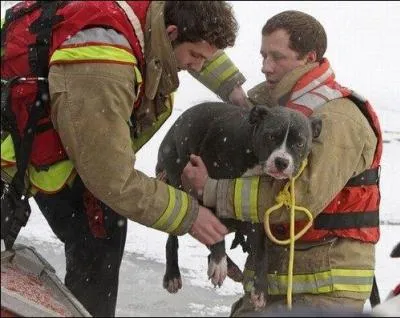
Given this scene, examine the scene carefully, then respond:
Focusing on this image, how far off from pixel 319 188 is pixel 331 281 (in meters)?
0.50

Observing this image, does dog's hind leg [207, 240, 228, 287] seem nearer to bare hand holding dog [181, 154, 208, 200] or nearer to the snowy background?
bare hand holding dog [181, 154, 208, 200]

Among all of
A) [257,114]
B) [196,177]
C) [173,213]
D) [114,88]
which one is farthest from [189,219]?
[257,114]

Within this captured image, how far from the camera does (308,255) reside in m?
3.27

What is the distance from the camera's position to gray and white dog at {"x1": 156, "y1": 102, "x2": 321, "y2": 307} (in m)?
3.14

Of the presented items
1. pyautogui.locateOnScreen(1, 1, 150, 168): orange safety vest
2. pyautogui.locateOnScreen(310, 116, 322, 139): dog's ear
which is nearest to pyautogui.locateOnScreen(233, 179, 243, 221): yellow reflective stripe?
pyautogui.locateOnScreen(310, 116, 322, 139): dog's ear

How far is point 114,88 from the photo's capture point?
2566mm

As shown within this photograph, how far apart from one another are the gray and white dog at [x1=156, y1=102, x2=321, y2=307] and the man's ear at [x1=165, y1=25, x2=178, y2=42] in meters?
0.75

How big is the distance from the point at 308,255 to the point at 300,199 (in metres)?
0.39

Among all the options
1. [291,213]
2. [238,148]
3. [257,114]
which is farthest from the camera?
[238,148]

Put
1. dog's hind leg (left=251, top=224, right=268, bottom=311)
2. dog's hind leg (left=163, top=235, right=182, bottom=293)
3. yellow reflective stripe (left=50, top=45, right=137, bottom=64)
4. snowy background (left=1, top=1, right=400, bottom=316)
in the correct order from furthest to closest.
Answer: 1. snowy background (left=1, top=1, right=400, bottom=316)
2. dog's hind leg (left=163, top=235, right=182, bottom=293)
3. dog's hind leg (left=251, top=224, right=268, bottom=311)
4. yellow reflective stripe (left=50, top=45, right=137, bottom=64)

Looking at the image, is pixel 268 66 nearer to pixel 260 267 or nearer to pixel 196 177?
pixel 196 177

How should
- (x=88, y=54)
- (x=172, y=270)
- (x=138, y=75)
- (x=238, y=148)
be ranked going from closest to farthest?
(x=88, y=54) < (x=138, y=75) < (x=238, y=148) < (x=172, y=270)

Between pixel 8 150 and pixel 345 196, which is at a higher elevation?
pixel 8 150

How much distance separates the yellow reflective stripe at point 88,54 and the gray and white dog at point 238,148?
93 centimetres
